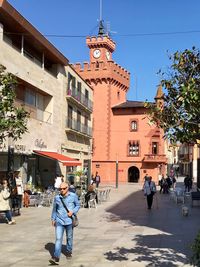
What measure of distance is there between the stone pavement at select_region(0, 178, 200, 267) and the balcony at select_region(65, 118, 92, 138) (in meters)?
15.3

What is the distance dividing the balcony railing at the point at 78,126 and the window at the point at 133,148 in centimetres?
2050

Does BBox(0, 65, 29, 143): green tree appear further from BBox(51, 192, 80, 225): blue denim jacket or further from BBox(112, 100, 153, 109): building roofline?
BBox(112, 100, 153, 109): building roofline

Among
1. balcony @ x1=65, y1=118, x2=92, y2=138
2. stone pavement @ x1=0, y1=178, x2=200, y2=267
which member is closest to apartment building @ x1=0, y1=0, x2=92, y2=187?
balcony @ x1=65, y1=118, x2=92, y2=138

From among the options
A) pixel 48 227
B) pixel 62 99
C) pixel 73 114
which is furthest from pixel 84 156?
pixel 48 227

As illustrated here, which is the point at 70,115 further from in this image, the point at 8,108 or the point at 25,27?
the point at 8,108

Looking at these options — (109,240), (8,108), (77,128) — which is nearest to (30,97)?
(77,128)

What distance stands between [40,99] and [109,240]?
17518 millimetres

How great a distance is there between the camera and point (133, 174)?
205ft

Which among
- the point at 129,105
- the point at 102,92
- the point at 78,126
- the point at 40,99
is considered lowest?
the point at 78,126

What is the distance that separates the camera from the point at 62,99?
31.8 m

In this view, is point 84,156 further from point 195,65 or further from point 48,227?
point 195,65

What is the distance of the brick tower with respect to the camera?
62.2 metres

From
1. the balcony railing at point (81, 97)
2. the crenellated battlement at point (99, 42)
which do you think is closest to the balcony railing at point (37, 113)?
the balcony railing at point (81, 97)

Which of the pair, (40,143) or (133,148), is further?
(133,148)
